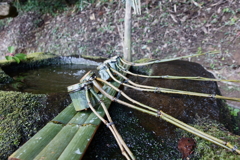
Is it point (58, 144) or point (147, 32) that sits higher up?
point (147, 32)

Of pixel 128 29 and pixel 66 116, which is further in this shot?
pixel 128 29

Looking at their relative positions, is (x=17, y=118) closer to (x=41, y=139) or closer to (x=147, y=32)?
(x=41, y=139)

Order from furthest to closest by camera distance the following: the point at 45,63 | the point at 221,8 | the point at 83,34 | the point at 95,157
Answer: the point at 83,34
the point at 221,8
the point at 45,63
the point at 95,157

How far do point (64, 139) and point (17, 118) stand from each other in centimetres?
62

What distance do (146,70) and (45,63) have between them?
2654 millimetres

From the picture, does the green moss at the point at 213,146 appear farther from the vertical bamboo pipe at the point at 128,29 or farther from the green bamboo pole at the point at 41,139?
the vertical bamboo pipe at the point at 128,29

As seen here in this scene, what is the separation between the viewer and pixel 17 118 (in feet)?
4.51

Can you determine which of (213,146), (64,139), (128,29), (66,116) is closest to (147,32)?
(128,29)

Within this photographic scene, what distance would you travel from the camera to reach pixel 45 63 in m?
3.91

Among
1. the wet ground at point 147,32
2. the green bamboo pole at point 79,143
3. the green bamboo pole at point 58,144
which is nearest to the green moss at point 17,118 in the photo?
the green bamboo pole at point 58,144

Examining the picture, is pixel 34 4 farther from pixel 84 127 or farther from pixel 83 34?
pixel 84 127

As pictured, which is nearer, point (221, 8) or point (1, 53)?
point (221, 8)

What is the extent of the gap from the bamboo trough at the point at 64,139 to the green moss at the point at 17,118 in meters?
0.18

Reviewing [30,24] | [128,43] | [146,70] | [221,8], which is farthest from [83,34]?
[221,8]
